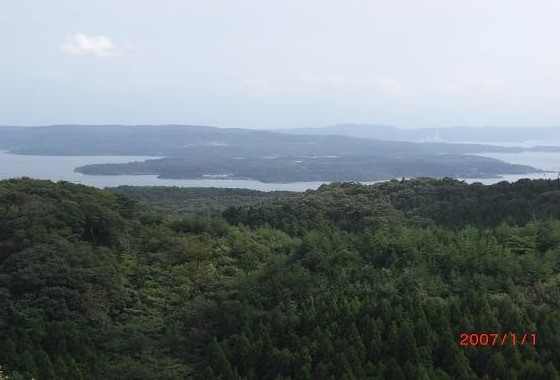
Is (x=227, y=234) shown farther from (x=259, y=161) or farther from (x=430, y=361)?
(x=259, y=161)

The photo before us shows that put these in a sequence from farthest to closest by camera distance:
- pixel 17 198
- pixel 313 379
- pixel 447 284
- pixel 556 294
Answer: pixel 17 198
pixel 447 284
pixel 556 294
pixel 313 379

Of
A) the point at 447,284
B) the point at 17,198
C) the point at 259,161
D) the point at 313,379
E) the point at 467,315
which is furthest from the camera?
the point at 259,161

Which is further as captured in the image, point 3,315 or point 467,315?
point 3,315

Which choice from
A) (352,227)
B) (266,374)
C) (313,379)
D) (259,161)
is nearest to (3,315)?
(266,374)

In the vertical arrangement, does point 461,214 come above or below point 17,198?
below

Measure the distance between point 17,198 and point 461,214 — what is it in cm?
2416

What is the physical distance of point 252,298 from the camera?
1748 centimetres

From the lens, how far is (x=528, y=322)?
14219mm
